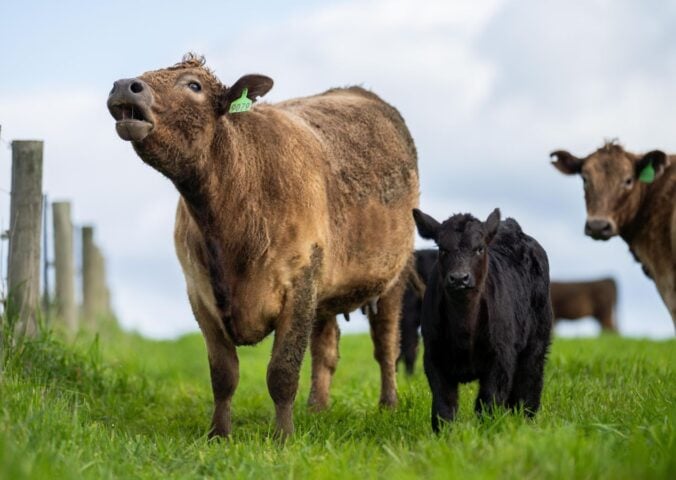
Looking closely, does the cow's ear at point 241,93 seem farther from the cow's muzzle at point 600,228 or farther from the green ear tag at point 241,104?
the cow's muzzle at point 600,228

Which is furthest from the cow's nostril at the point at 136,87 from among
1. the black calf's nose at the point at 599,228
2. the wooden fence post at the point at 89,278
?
the wooden fence post at the point at 89,278

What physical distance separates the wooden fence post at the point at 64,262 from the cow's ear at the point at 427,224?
8113 millimetres

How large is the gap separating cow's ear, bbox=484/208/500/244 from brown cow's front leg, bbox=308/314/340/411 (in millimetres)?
2692

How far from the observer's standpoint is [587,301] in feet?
95.2

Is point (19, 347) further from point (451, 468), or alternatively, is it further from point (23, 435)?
point (451, 468)

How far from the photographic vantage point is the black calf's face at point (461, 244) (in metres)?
6.99

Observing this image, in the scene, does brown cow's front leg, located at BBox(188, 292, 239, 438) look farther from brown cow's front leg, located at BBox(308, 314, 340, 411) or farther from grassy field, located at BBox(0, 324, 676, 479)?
brown cow's front leg, located at BBox(308, 314, 340, 411)

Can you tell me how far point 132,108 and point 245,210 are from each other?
116 cm

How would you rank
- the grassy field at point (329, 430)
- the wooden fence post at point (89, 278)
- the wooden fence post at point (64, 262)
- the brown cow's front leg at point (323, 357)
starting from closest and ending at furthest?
the grassy field at point (329, 430)
the brown cow's front leg at point (323, 357)
the wooden fence post at point (64, 262)
the wooden fence post at point (89, 278)

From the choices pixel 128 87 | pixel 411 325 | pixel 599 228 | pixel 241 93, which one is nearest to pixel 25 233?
pixel 241 93

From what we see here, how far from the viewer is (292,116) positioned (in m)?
8.99

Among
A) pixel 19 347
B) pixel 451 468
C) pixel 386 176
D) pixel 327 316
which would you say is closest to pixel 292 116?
pixel 386 176

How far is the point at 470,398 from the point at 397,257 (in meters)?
1.71

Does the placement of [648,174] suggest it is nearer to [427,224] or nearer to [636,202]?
[636,202]
